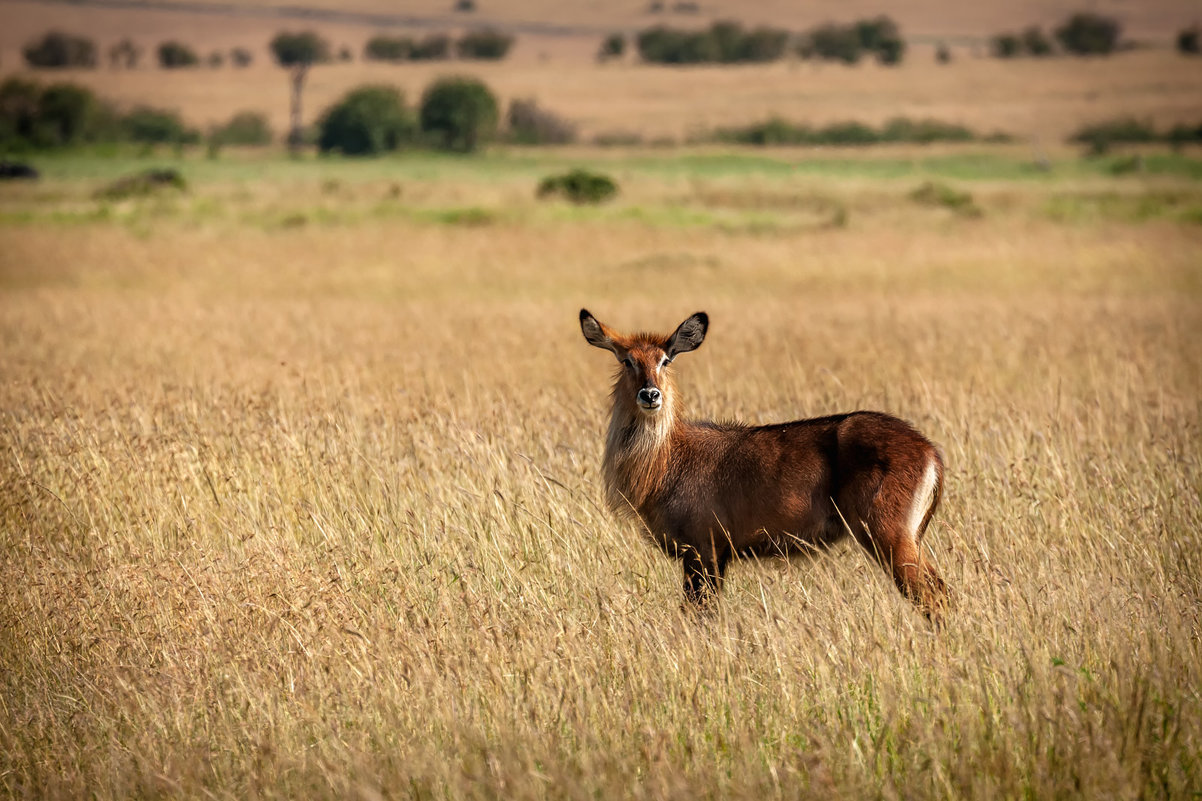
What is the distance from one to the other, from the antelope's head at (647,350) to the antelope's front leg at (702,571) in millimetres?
675

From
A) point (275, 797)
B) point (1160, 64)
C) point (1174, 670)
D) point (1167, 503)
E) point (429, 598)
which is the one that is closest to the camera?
point (275, 797)

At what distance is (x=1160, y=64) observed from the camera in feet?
374

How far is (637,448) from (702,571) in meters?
0.68

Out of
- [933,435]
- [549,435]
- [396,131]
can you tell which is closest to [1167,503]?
[933,435]

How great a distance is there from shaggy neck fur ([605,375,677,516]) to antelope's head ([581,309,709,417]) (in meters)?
0.03

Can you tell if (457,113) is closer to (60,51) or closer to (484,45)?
(60,51)

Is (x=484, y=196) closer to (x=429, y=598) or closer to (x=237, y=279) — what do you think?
(x=237, y=279)

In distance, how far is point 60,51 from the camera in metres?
129

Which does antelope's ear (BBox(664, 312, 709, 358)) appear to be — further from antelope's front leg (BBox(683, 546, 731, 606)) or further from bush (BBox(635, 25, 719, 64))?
bush (BBox(635, 25, 719, 64))

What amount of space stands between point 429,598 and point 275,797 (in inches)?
69.3

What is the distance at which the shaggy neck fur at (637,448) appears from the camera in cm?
555

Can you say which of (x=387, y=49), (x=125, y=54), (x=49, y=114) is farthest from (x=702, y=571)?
(x=387, y=49)

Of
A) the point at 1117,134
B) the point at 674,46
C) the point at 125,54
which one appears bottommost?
the point at 1117,134

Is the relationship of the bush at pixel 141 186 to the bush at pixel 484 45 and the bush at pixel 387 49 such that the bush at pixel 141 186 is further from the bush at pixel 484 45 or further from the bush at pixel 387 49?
the bush at pixel 484 45
